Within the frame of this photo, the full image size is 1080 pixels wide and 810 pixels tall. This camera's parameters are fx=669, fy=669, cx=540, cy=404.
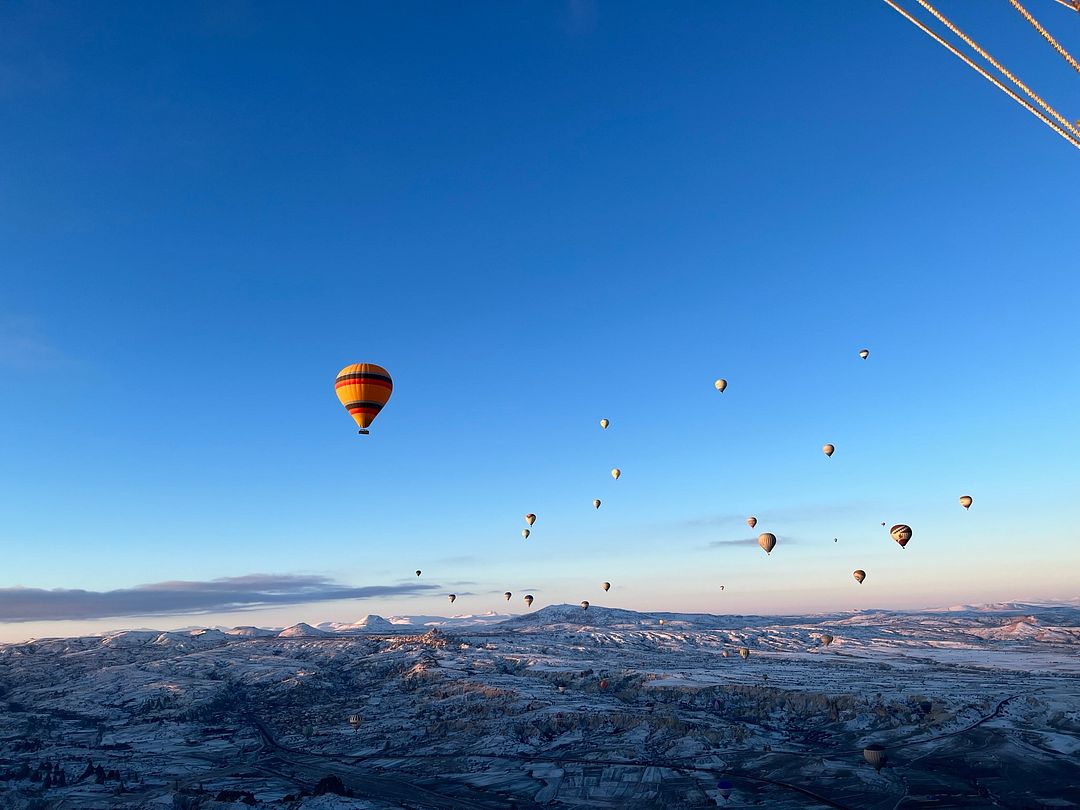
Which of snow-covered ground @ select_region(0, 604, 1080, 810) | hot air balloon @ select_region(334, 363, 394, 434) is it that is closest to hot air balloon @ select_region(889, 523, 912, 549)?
snow-covered ground @ select_region(0, 604, 1080, 810)

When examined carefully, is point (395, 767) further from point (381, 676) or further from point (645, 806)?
point (381, 676)

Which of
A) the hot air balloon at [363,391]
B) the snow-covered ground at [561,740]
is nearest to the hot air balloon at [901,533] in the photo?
A: the snow-covered ground at [561,740]

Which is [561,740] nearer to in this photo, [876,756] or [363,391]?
[876,756]

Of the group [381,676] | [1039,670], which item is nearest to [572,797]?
[381,676]

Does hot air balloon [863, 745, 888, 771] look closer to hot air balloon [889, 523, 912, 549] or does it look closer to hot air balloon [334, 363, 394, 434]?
hot air balloon [889, 523, 912, 549]

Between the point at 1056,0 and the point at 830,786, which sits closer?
the point at 1056,0

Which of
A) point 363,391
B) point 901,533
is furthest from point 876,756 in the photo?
point 363,391

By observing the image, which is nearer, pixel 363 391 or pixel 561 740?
pixel 363 391
